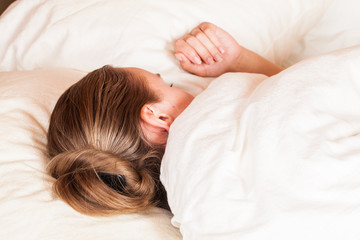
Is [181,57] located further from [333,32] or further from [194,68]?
[333,32]

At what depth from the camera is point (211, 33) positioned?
0.98 m

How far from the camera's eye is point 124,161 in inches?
27.5

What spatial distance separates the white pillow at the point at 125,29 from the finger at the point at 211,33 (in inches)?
2.3

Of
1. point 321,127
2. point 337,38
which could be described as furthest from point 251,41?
point 321,127

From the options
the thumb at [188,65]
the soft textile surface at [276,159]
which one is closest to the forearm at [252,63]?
the thumb at [188,65]

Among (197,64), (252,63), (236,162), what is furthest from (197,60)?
(236,162)

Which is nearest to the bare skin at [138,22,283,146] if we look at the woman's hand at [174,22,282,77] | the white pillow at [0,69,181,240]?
the woman's hand at [174,22,282,77]

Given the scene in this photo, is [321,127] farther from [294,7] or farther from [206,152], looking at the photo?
[294,7]

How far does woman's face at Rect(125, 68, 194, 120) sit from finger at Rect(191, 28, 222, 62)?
0.18 meters

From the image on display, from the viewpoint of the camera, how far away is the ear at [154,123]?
0.76 m

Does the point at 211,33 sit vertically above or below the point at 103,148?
above

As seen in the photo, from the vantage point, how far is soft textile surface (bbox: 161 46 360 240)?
0.53 metres

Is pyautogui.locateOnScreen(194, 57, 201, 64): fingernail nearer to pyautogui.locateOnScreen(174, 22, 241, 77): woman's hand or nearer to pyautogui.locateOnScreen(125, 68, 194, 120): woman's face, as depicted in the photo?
pyautogui.locateOnScreen(174, 22, 241, 77): woman's hand

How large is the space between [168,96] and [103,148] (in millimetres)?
186
